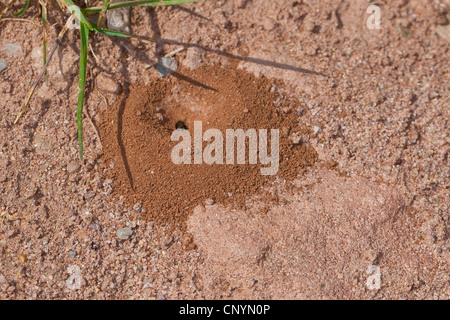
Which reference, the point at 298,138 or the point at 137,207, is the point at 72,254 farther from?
the point at 298,138

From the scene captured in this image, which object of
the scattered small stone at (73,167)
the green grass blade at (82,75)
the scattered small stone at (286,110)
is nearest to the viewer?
the green grass blade at (82,75)

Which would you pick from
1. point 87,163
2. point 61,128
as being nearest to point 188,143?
point 87,163

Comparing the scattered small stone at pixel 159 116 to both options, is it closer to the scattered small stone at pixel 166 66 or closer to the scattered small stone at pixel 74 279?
the scattered small stone at pixel 166 66

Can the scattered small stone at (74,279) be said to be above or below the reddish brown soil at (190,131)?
below

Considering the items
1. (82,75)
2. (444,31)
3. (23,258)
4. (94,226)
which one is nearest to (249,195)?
(94,226)

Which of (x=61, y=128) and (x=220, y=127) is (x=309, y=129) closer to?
(x=220, y=127)

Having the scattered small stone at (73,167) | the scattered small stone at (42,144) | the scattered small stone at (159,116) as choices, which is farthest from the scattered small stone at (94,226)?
the scattered small stone at (159,116)
